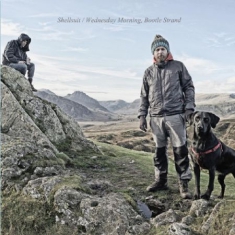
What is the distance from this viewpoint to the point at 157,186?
903cm

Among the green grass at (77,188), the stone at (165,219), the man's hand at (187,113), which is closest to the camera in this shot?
the green grass at (77,188)

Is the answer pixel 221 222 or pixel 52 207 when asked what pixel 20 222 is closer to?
pixel 52 207

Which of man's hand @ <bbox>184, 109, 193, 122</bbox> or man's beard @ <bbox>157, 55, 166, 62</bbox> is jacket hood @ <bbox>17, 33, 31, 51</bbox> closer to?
man's beard @ <bbox>157, 55, 166, 62</bbox>

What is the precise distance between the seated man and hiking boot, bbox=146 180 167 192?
1071cm

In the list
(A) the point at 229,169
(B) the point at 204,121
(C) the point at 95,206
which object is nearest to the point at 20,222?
(C) the point at 95,206

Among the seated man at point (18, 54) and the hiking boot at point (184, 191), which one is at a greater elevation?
the seated man at point (18, 54)

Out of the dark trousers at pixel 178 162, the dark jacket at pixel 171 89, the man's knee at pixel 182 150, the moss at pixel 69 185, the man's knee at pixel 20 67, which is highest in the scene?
the man's knee at pixel 20 67

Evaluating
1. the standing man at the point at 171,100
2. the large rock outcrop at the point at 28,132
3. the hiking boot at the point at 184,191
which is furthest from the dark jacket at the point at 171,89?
the large rock outcrop at the point at 28,132

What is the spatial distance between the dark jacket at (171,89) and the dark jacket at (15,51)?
31.8 ft

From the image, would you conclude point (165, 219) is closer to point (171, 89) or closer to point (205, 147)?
point (205, 147)

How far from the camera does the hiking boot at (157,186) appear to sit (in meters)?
8.98

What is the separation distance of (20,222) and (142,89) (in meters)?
5.13

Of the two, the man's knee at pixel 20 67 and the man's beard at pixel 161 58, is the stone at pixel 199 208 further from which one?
the man's knee at pixel 20 67

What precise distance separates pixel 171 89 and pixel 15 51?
10620mm
